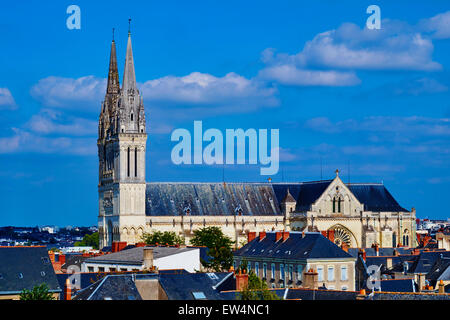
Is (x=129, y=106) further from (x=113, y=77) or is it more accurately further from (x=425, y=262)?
(x=425, y=262)

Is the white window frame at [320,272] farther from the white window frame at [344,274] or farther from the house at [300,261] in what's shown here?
the white window frame at [344,274]

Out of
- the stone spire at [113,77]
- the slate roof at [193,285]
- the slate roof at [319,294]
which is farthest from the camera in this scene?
the stone spire at [113,77]

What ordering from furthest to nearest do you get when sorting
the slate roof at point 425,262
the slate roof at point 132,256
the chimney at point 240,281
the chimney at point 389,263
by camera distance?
1. the chimney at point 389,263
2. the slate roof at point 132,256
3. the slate roof at point 425,262
4. the chimney at point 240,281

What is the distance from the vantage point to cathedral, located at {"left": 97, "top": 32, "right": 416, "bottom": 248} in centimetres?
10544

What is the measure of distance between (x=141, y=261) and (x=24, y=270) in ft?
43.0

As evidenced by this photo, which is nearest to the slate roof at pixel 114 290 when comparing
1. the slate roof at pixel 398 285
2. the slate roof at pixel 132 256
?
the slate roof at pixel 398 285

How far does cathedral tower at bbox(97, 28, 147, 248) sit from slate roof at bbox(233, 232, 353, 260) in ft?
129

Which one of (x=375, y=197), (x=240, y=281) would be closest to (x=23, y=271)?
(x=240, y=281)

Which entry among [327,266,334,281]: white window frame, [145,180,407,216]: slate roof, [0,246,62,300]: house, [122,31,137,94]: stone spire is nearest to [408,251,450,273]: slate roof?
[327,266,334,281]: white window frame

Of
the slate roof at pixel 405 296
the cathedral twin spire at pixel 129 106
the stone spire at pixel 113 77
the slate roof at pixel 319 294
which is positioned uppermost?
the stone spire at pixel 113 77

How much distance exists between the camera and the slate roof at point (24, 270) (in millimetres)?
47250

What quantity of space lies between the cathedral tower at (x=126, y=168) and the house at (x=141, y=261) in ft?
106
